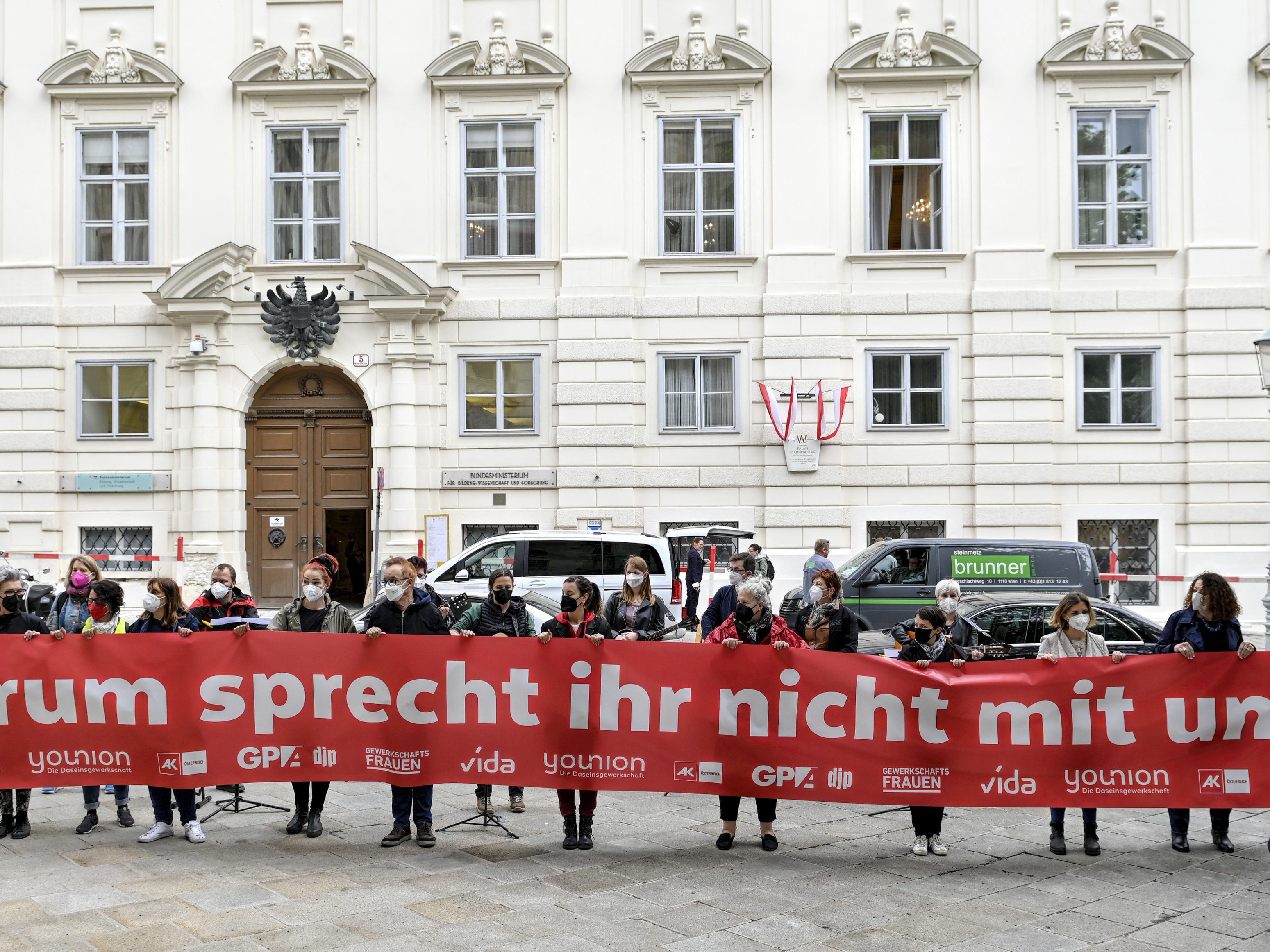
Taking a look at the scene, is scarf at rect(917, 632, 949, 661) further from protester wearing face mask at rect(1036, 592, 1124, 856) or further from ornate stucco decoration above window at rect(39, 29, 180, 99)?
ornate stucco decoration above window at rect(39, 29, 180, 99)

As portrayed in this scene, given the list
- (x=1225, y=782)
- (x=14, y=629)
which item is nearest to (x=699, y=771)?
(x=1225, y=782)

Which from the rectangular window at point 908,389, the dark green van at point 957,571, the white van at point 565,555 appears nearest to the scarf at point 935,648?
the dark green van at point 957,571

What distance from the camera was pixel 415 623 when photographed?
27.2 ft

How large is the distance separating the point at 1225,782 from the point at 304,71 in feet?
64.9

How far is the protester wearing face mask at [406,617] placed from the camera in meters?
8.00

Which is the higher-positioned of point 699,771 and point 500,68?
point 500,68

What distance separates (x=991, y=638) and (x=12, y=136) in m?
20.3

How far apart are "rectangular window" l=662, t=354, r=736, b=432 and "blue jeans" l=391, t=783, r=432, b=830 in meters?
14.2

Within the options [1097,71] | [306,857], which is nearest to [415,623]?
[306,857]

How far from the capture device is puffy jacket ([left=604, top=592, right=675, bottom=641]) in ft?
30.4

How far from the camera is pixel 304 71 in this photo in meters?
21.7

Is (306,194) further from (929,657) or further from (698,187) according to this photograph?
(929,657)

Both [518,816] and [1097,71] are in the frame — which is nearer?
[518,816]

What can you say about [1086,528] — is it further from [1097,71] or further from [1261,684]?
[1261,684]
